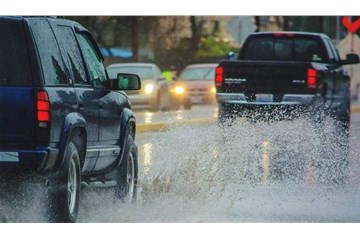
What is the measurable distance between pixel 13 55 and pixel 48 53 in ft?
1.23

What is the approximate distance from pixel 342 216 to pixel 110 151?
2279 mm

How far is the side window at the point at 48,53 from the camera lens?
A: 34.4ft

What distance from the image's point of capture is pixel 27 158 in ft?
32.9

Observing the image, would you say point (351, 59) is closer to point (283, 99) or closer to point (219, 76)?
point (283, 99)

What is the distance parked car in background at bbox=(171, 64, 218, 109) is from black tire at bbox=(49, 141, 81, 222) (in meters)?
22.9

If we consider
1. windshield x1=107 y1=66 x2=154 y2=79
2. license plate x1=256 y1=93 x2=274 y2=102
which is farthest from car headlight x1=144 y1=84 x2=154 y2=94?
license plate x1=256 y1=93 x2=274 y2=102

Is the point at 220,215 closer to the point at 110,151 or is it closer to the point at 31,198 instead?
the point at 110,151

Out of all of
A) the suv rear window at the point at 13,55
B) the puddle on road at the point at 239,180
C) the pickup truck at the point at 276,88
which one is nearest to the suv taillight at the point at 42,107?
the suv rear window at the point at 13,55

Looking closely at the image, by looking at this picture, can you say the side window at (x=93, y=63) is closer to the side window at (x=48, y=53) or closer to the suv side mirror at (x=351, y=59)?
the side window at (x=48, y=53)

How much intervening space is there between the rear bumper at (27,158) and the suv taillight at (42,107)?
219 mm

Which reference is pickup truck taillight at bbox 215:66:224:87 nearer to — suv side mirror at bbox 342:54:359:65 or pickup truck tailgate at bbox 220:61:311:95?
pickup truck tailgate at bbox 220:61:311:95

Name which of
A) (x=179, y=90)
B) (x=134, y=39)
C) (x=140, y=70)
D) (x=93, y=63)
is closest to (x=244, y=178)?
(x=93, y=63)

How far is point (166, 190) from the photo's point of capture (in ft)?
44.5

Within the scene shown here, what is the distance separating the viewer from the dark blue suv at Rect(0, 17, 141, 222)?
10.1m
